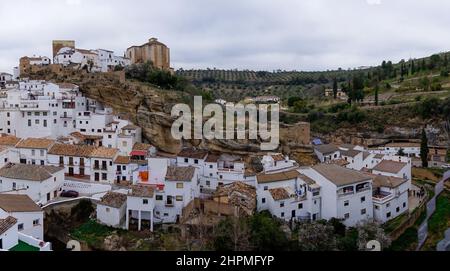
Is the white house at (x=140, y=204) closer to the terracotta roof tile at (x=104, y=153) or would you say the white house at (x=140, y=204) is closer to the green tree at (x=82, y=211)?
the green tree at (x=82, y=211)

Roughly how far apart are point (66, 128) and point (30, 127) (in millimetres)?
1831

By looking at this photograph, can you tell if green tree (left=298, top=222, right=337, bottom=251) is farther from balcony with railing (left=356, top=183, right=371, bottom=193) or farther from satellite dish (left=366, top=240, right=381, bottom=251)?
balcony with railing (left=356, top=183, right=371, bottom=193)

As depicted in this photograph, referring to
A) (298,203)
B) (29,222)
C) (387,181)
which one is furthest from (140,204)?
(387,181)

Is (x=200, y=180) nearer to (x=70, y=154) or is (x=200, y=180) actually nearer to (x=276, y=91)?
(x=70, y=154)

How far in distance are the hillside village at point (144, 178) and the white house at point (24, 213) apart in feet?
0.12

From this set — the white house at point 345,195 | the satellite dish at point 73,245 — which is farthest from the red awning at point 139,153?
the white house at point 345,195

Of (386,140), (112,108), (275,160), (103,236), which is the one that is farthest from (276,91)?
(103,236)

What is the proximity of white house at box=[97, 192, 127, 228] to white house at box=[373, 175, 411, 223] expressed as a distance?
396 inches

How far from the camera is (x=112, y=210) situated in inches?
613

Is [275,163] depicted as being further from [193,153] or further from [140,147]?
[140,147]

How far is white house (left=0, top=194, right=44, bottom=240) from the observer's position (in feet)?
43.2

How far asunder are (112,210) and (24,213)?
3129 mm

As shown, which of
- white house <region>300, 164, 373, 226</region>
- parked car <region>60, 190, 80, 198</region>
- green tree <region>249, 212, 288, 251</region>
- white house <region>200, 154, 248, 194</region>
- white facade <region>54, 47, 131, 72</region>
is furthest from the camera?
white facade <region>54, 47, 131, 72</region>

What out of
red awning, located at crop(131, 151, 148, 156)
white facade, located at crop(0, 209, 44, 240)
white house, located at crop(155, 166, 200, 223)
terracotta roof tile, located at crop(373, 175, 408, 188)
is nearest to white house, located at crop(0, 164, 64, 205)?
white facade, located at crop(0, 209, 44, 240)
